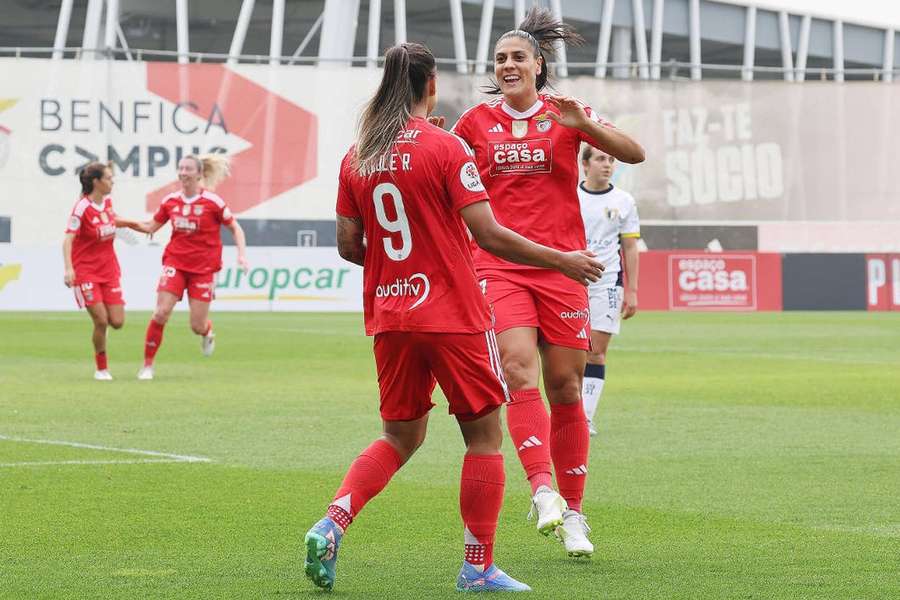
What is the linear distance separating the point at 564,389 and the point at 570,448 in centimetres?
26

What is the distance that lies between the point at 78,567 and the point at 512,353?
206cm

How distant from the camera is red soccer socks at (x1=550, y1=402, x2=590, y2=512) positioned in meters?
6.77

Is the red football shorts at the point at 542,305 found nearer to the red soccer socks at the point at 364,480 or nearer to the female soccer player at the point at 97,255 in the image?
the red soccer socks at the point at 364,480

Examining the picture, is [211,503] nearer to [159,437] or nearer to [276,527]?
[276,527]

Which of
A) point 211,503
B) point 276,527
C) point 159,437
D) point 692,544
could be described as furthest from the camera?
point 159,437

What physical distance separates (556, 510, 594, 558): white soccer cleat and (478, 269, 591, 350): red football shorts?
86 centimetres

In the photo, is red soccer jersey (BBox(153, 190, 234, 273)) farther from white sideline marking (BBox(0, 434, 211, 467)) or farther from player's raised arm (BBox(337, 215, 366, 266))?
player's raised arm (BBox(337, 215, 366, 266))

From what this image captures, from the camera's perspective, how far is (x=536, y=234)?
6.90m

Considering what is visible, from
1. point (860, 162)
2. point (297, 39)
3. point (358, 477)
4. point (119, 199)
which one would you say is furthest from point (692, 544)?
point (297, 39)

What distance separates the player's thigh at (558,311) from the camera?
692cm

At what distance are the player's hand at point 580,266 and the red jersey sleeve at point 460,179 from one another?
42 cm

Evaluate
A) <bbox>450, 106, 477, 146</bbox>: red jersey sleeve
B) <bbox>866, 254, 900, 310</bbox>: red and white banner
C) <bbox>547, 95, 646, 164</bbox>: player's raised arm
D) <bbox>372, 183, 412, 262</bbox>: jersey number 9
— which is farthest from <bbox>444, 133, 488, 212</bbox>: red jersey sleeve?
<bbox>866, 254, 900, 310</bbox>: red and white banner

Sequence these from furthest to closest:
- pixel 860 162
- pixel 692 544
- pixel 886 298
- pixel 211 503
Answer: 1. pixel 860 162
2. pixel 886 298
3. pixel 211 503
4. pixel 692 544

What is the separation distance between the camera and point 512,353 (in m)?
6.79
